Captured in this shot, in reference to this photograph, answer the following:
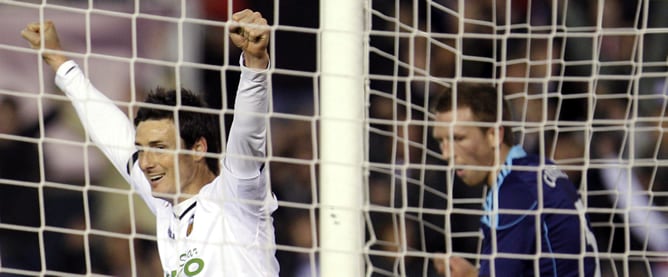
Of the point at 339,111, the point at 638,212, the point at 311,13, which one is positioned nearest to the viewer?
the point at 339,111

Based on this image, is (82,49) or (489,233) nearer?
(489,233)

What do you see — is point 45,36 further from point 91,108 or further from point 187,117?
point 187,117

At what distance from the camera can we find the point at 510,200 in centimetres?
323

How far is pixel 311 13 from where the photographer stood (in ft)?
15.1

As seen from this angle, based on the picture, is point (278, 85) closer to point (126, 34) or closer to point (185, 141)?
point (126, 34)

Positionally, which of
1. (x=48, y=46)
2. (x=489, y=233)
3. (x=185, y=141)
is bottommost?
(x=489, y=233)

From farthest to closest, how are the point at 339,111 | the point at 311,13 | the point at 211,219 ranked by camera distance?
the point at 311,13 → the point at 211,219 → the point at 339,111

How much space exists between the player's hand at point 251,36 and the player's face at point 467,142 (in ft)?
1.90

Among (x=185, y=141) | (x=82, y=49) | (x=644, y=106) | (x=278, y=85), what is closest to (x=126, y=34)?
(x=82, y=49)

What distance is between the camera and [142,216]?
4.68 m

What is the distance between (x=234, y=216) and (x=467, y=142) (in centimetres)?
65

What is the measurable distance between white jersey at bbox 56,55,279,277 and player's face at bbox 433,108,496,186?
490 mm

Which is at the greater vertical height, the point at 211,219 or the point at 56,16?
the point at 56,16

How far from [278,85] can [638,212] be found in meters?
1.39
